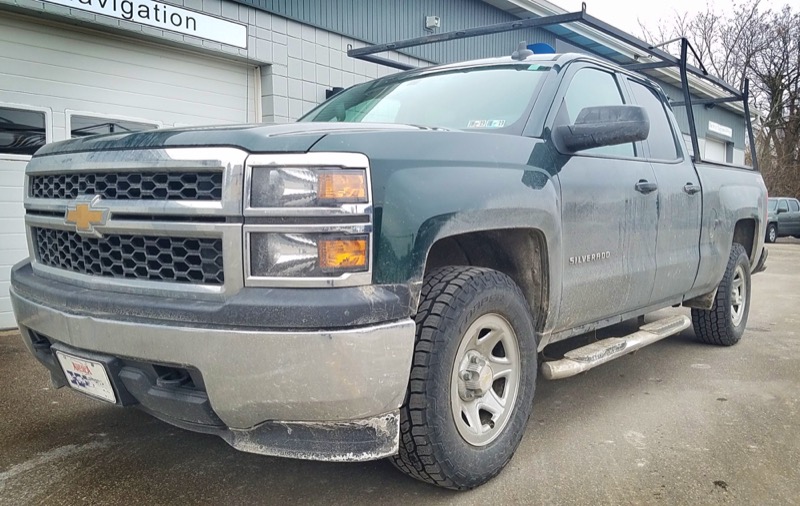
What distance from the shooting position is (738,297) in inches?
210

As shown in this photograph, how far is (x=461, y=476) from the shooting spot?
2414mm

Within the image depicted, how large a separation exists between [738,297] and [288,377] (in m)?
4.57

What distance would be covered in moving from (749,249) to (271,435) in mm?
4865

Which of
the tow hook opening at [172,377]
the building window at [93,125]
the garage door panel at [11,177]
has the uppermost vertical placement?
the building window at [93,125]

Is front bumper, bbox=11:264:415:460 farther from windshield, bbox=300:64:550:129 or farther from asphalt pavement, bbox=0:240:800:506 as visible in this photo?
windshield, bbox=300:64:550:129

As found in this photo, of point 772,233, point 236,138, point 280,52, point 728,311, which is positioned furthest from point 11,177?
point 772,233

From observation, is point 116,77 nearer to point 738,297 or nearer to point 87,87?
point 87,87

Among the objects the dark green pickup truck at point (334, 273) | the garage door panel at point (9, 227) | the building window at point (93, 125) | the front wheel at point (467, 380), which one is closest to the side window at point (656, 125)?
the dark green pickup truck at point (334, 273)

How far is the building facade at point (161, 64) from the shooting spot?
229 inches

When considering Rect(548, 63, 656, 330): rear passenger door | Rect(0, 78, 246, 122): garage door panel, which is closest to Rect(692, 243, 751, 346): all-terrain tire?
Rect(548, 63, 656, 330): rear passenger door

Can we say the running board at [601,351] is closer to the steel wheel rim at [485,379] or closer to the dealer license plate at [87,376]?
the steel wheel rim at [485,379]

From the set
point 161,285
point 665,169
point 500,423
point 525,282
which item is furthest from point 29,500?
point 665,169

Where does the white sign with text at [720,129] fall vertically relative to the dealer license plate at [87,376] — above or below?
above

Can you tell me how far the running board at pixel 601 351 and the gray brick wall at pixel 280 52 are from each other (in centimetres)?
530
